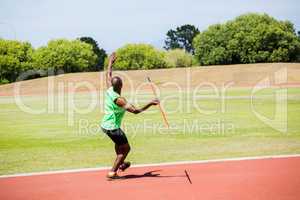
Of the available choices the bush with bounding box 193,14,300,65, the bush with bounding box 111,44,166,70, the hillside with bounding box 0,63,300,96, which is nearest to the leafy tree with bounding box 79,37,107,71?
the bush with bounding box 111,44,166,70

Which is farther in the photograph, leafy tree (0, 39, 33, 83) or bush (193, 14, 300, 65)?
leafy tree (0, 39, 33, 83)

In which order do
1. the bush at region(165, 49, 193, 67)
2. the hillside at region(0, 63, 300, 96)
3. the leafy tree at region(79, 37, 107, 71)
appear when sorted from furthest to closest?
the leafy tree at region(79, 37, 107, 71) < the bush at region(165, 49, 193, 67) < the hillside at region(0, 63, 300, 96)

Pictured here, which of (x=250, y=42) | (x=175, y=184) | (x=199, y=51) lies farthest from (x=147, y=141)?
(x=199, y=51)

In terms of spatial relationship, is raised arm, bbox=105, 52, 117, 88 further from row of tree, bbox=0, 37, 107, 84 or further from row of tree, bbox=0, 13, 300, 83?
row of tree, bbox=0, 37, 107, 84

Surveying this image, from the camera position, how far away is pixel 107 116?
24.8 ft

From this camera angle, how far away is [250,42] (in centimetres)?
7338

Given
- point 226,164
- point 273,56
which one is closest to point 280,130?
point 226,164

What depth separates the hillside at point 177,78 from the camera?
55.8 meters

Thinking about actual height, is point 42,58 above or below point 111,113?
above

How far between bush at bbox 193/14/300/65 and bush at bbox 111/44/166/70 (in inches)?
372

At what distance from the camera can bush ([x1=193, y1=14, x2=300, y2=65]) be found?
7294 cm

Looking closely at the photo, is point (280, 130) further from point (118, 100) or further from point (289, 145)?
point (118, 100)

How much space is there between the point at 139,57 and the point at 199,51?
12397mm

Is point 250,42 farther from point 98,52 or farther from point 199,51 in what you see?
point 98,52
